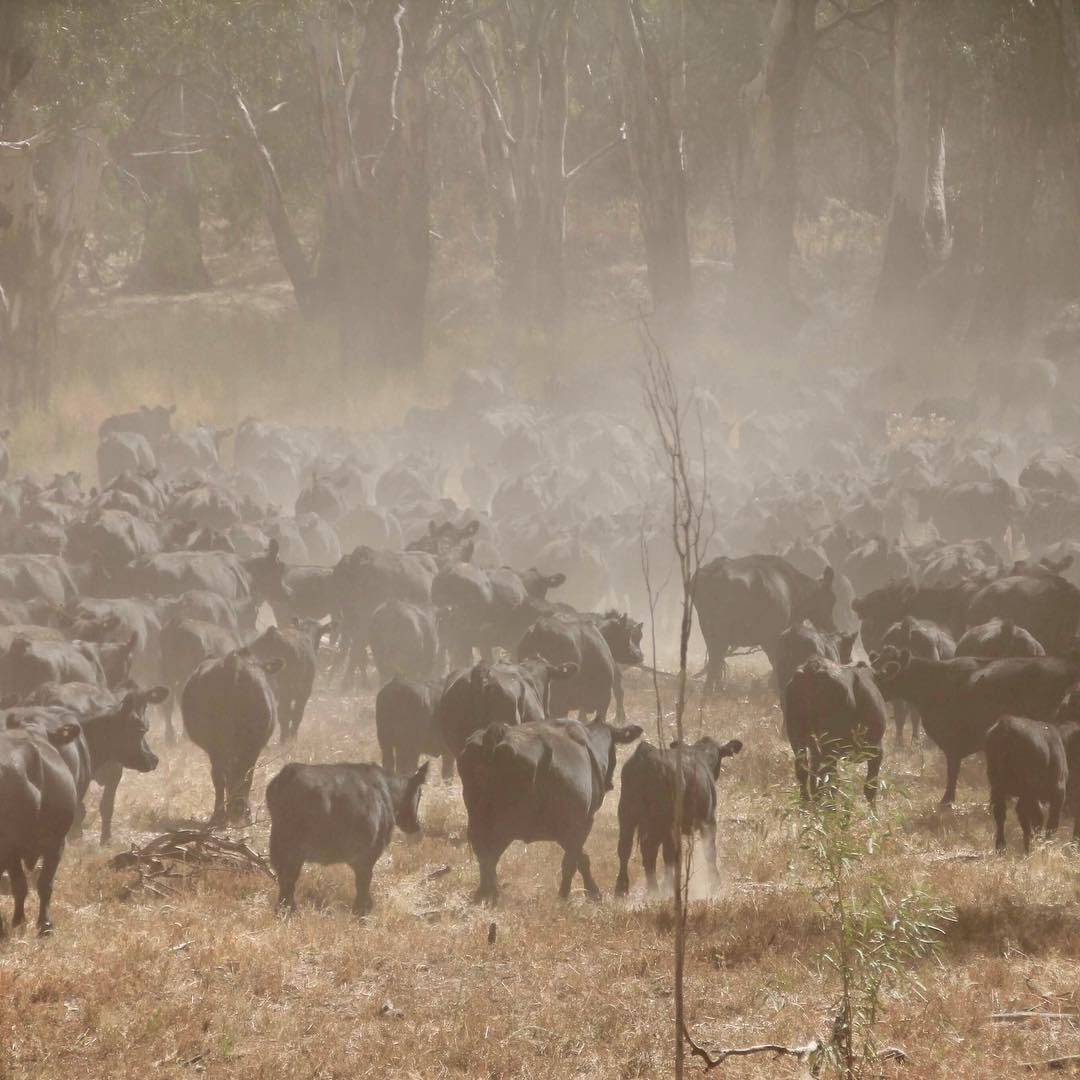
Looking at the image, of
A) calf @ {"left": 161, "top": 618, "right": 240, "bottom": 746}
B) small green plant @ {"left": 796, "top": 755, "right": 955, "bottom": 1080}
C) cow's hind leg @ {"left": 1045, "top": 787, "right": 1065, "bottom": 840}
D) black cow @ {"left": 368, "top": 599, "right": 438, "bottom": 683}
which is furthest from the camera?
black cow @ {"left": 368, "top": 599, "right": 438, "bottom": 683}

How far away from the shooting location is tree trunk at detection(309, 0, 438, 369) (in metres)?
39.6

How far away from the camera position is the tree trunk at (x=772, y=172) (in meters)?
41.3

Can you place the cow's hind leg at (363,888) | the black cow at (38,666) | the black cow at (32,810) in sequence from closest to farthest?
the black cow at (32,810) < the cow's hind leg at (363,888) < the black cow at (38,666)

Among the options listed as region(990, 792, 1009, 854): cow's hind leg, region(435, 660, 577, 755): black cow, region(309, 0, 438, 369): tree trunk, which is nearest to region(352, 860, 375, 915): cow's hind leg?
region(435, 660, 577, 755): black cow

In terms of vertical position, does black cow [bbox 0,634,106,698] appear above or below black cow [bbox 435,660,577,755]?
above

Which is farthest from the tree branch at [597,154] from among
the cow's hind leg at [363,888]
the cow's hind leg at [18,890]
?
the cow's hind leg at [18,890]

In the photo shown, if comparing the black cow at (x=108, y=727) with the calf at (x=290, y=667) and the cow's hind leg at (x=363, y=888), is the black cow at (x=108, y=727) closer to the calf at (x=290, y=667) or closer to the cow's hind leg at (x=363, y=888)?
the cow's hind leg at (x=363, y=888)

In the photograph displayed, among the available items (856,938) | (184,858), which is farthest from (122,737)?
(856,938)

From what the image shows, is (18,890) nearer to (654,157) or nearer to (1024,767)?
(1024,767)

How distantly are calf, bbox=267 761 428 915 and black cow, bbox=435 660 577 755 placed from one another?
7.77 feet

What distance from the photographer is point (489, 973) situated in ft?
30.8

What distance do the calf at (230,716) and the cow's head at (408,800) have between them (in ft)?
6.98

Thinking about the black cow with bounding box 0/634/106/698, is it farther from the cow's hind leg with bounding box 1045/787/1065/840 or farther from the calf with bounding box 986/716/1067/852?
the cow's hind leg with bounding box 1045/787/1065/840

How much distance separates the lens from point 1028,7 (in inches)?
1598
